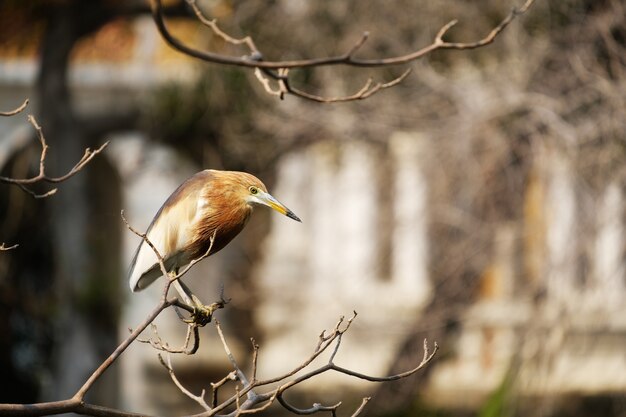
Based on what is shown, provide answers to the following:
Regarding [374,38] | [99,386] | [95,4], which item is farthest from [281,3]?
[99,386]

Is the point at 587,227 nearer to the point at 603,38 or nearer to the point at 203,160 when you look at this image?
the point at 603,38

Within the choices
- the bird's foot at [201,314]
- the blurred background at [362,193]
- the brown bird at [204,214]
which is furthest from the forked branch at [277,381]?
the blurred background at [362,193]

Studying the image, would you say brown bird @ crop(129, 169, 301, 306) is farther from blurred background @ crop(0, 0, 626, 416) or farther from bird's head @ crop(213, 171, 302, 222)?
blurred background @ crop(0, 0, 626, 416)

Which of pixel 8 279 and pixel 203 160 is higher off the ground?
pixel 203 160

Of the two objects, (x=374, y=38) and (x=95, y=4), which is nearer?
(x=374, y=38)

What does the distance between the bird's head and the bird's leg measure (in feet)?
0.74

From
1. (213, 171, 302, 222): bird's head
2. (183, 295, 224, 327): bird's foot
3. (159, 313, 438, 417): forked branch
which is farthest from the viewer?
(183, 295, 224, 327): bird's foot

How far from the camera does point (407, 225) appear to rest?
647 cm

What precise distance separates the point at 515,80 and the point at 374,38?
35.5 inches

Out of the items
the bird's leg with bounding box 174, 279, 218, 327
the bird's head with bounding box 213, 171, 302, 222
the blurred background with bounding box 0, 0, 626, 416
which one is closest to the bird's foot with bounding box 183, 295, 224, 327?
the bird's leg with bounding box 174, 279, 218, 327

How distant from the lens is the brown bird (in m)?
2.17

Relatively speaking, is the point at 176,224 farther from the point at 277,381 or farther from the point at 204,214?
the point at 277,381

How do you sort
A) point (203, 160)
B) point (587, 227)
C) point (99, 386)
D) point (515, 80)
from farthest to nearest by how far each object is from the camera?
point (99, 386) < point (203, 160) < point (515, 80) < point (587, 227)

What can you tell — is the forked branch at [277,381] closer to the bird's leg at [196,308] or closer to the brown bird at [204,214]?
the bird's leg at [196,308]
